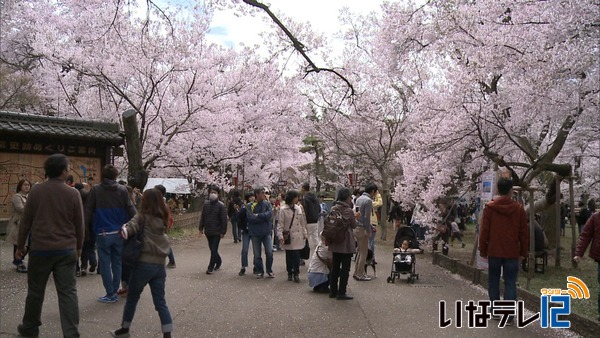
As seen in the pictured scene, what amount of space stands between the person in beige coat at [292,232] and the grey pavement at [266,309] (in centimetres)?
33

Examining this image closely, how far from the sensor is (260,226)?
9664 mm

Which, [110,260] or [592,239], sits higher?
[592,239]

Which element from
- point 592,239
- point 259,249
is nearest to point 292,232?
point 259,249

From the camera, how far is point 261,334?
573 cm

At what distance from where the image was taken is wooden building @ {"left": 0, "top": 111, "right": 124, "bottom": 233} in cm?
1016

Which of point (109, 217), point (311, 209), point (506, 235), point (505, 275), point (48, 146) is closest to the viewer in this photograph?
point (506, 235)

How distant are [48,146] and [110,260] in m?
4.74

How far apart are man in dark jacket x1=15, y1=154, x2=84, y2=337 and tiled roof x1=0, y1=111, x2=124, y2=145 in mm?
5637

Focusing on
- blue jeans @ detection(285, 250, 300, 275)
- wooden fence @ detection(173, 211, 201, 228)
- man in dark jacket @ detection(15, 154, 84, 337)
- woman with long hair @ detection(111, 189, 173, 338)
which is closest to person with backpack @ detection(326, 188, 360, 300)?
blue jeans @ detection(285, 250, 300, 275)

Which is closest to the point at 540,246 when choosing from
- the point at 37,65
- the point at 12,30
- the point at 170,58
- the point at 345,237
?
the point at 345,237

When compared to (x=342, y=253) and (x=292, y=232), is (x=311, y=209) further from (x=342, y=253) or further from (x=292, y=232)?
(x=342, y=253)

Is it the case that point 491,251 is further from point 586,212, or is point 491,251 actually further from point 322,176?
point 322,176

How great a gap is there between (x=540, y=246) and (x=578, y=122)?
2.77m

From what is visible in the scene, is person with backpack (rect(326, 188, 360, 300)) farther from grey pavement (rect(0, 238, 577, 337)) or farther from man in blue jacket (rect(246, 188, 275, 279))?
man in blue jacket (rect(246, 188, 275, 279))
